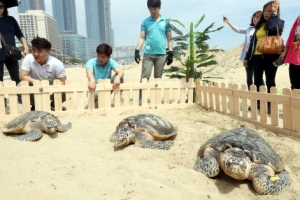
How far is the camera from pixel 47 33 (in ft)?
230

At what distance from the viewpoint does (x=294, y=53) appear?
11.9 feet

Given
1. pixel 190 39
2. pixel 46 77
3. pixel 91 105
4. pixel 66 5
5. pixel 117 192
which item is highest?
pixel 66 5

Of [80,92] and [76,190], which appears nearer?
[76,190]

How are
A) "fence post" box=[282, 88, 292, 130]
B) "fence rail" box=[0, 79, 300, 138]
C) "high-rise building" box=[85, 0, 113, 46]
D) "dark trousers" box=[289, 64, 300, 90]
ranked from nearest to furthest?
1. "fence post" box=[282, 88, 292, 130]
2. "fence rail" box=[0, 79, 300, 138]
3. "dark trousers" box=[289, 64, 300, 90]
4. "high-rise building" box=[85, 0, 113, 46]

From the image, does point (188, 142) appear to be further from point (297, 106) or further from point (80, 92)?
point (80, 92)

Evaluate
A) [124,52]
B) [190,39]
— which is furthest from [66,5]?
[190,39]

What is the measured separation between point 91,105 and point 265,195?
3.26 m

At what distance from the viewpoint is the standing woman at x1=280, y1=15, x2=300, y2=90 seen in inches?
142

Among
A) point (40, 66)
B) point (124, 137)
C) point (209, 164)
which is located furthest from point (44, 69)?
point (209, 164)

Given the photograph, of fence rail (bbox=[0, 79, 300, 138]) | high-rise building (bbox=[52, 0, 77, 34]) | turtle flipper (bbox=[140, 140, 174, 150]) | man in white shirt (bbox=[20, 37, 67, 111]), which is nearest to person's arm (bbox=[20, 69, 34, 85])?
man in white shirt (bbox=[20, 37, 67, 111])

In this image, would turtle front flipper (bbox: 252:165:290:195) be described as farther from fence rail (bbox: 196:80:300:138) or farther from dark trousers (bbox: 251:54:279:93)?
dark trousers (bbox: 251:54:279:93)

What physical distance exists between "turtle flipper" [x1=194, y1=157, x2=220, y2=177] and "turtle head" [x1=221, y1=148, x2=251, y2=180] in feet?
0.35

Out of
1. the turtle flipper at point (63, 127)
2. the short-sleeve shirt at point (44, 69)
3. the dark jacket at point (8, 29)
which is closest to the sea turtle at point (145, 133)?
the turtle flipper at point (63, 127)

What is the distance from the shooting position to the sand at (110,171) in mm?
1832
